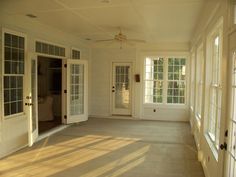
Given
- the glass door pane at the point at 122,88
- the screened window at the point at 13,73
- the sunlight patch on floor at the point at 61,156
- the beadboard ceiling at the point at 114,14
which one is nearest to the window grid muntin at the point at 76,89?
the beadboard ceiling at the point at 114,14

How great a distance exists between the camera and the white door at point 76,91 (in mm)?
7012

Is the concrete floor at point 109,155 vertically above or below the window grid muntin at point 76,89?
below

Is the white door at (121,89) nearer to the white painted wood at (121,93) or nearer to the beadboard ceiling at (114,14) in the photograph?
the white painted wood at (121,93)

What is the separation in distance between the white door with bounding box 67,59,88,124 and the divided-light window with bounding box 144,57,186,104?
2361 millimetres

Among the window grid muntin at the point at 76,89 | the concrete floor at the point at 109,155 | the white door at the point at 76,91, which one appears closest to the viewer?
the concrete floor at the point at 109,155

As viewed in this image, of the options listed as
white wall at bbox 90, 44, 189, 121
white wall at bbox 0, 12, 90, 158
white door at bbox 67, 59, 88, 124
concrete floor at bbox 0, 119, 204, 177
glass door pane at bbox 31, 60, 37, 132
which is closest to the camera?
concrete floor at bbox 0, 119, 204, 177

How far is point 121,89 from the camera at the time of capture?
28.3 ft

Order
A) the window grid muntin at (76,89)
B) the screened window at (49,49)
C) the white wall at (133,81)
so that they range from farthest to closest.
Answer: the white wall at (133,81) < the window grid muntin at (76,89) < the screened window at (49,49)

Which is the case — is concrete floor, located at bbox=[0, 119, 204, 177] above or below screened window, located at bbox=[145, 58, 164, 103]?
below

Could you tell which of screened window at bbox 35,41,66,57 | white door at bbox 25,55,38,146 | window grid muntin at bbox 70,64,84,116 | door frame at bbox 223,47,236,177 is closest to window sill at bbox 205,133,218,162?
door frame at bbox 223,47,236,177

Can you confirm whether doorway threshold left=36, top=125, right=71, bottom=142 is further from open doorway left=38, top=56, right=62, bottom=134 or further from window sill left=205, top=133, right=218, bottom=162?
→ window sill left=205, top=133, right=218, bottom=162

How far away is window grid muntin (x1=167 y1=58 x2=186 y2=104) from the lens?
8109mm

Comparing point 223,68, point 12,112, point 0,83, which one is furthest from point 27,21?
point 223,68

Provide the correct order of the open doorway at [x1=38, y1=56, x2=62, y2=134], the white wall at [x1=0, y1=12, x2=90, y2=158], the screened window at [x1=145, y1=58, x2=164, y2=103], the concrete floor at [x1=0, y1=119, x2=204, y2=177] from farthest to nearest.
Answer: the open doorway at [x1=38, y1=56, x2=62, y2=134]
the screened window at [x1=145, y1=58, x2=164, y2=103]
the white wall at [x1=0, y1=12, x2=90, y2=158]
the concrete floor at [x1=0, y1=119, x2=204, y2=177]
